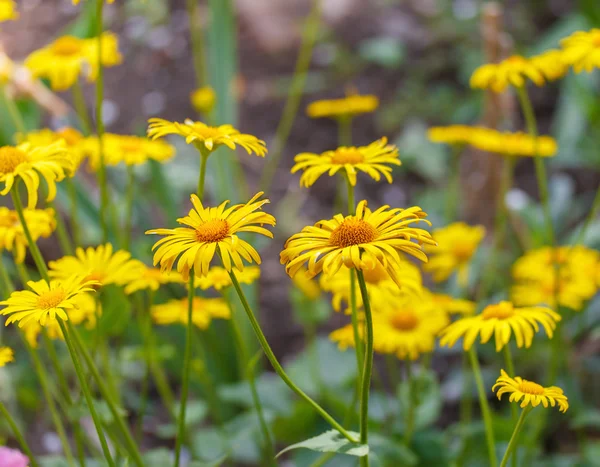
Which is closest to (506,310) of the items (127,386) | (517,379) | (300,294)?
(517,379)

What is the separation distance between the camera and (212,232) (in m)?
0.54

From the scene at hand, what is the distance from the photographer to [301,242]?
55 centimetres

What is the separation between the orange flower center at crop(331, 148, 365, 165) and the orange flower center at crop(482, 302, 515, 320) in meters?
0.20

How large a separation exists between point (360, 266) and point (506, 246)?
129cm

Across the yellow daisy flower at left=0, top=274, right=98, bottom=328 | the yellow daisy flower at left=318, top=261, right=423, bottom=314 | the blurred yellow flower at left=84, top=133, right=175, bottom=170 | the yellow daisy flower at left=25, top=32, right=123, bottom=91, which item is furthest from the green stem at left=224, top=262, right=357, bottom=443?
the yellow daisy flower at left=25, top=32, right=123, bottom=91

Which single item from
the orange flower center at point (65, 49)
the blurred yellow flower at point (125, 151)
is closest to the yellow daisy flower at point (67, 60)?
the orange flower center at point (65, 49)

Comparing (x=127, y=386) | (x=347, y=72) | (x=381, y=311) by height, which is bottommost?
(x=127, y=386)

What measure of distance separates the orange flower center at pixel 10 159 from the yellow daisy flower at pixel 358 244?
269 millimetres

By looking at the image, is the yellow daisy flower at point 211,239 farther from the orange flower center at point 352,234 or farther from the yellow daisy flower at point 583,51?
the yellow daisy flower at point 583,51

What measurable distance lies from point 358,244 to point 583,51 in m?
0.43

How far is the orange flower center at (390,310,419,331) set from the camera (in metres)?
0.86

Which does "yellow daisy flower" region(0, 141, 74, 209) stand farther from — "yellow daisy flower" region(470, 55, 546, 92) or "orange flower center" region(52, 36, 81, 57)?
"yellow daisy flower" region(470, 55, 546, 92)

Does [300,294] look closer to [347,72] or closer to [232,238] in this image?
[232,238]

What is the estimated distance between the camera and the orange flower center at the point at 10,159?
62 cm
